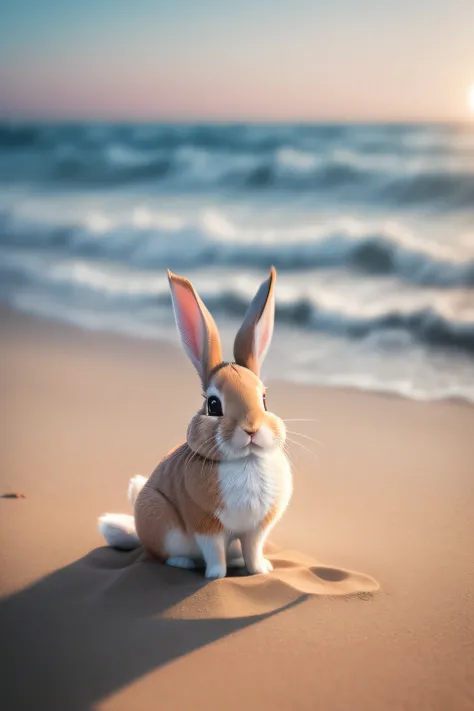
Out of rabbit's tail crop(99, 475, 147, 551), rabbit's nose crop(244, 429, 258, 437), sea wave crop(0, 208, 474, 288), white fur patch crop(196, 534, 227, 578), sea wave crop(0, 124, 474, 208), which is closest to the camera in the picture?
rabbit's nose crop(244, 429, 258, 437)

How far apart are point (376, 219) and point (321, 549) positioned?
5.04 meters

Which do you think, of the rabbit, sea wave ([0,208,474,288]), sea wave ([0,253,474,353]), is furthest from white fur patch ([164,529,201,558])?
sea wave ([0,208,474,288])

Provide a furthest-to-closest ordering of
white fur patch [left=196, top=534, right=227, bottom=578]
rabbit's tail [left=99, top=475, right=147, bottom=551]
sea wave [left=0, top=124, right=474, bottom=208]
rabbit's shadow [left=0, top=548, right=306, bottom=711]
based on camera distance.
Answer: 1. sea wave [left=0, top=124, right=474, bottom=208]
2. rabbit's tail [left=99, top=475, right=147, bottom=551]
3. white fur patch [left=196, top=534, right=227, bottom=578]
4. rabbit's shadow [left=0, top=548, right=306, bottom=711]

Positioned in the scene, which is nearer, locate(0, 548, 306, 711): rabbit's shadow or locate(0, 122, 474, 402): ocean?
locate(0, 548, 306, 711): rabbit's shadow

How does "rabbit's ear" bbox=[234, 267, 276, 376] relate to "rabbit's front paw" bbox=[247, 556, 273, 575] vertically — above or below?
above

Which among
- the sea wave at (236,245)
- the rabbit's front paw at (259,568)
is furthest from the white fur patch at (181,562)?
the sea wave at (236,245)

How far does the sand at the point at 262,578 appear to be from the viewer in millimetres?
1898

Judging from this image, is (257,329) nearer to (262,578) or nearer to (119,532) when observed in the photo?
(262,578)

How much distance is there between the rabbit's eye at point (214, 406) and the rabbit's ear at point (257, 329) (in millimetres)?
142

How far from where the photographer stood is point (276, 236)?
6.94m

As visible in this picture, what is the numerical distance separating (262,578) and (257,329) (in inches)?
23.7

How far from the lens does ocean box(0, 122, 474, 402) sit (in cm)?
488

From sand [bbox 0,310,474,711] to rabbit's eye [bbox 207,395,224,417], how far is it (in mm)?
399

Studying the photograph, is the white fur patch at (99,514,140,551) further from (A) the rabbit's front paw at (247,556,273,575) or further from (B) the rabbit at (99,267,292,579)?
(A) the rabbit's front paw at (247,556,273,575)
